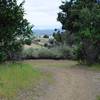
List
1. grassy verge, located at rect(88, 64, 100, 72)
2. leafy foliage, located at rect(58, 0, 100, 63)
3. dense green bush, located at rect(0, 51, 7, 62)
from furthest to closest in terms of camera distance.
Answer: leafy foliage, located at rect(58, 0, 100, 63), grassy verge, located at rect(88, 64, 100, 72), dense green bush, located at rect(0, 51, 7, 62)

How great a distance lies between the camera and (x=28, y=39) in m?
25.2

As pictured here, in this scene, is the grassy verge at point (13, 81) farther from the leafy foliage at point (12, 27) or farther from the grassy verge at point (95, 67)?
the grassy verge at point (95, 67)

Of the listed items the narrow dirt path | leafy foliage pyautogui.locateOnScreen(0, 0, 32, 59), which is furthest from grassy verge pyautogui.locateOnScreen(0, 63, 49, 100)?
leafy foliage pyautogui.locateOnScreen(0, 0, 32, 59)

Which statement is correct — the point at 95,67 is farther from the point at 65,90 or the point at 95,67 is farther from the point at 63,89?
the point at 65,90

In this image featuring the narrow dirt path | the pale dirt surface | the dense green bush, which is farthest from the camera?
the dense green bush

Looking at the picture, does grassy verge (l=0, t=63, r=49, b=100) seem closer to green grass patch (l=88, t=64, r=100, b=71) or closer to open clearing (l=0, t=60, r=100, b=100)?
open clearing (l=0, t=60, r=100, b=100)

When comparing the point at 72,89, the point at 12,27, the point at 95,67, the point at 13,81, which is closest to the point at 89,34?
the point at 95,67

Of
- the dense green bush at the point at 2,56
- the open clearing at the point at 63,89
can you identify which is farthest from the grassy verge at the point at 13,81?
the dense green bush at the point at 2,56

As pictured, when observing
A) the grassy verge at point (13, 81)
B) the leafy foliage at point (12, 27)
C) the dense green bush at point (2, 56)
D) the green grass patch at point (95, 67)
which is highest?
the leafy foliage at point (12, 27)

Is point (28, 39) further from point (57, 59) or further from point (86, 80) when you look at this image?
point (57, 59)

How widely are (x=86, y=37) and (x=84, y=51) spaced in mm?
1802

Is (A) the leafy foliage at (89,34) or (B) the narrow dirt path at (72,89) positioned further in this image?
(A) the leafy foliage at (89,34)

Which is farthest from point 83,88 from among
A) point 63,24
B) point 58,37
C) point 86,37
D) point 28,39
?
point 58,37

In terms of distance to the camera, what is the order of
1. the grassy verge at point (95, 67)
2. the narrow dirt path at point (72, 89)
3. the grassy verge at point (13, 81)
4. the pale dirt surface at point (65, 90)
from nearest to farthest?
the grassy verge at point (13, 81) → the pale dirt surface at point (65, 90) → the narrow dirt path at point (72, 89) → the grassy verge at point (95, 67)
